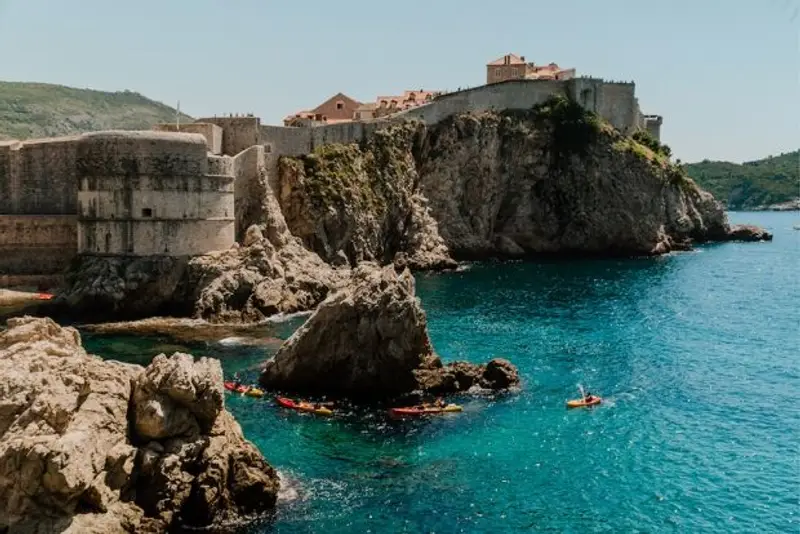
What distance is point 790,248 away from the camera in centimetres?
11912

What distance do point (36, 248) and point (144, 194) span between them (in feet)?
33.5

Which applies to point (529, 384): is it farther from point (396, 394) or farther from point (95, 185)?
point (95, 185)

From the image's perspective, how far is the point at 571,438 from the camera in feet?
111

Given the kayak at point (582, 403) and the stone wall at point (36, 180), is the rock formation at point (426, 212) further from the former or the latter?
the kayak at point (582, 403)

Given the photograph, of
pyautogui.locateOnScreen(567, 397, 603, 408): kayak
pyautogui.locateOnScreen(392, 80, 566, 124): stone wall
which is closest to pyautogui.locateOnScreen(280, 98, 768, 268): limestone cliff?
pyautogui.locateOnScreen(392, 80, 566, 124): stone wall

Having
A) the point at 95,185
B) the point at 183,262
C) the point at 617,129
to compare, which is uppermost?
the point at 617,129

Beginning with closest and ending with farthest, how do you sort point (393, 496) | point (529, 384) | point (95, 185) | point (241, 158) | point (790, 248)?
point (393, 496)
point (529, 384)
point (95, 185)
point (241, 158)
point (790, 248)

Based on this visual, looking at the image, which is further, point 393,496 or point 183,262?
point 183,262

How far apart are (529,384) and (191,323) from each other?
2335 cm

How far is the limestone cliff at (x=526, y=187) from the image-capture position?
87188 mm

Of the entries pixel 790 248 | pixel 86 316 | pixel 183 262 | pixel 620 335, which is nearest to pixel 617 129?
pixel 790 248

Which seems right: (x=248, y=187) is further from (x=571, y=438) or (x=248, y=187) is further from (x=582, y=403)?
(x=571, y=438)

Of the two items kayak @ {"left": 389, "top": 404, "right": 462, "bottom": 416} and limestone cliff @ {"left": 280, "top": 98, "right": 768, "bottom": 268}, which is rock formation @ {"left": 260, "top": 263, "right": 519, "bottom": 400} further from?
limestone cliff @ {"left": 280, "top": 98, "right": 768, "bottom": 268}

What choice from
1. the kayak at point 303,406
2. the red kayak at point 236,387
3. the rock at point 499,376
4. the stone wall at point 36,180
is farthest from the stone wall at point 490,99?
the kayak at point 303,406
